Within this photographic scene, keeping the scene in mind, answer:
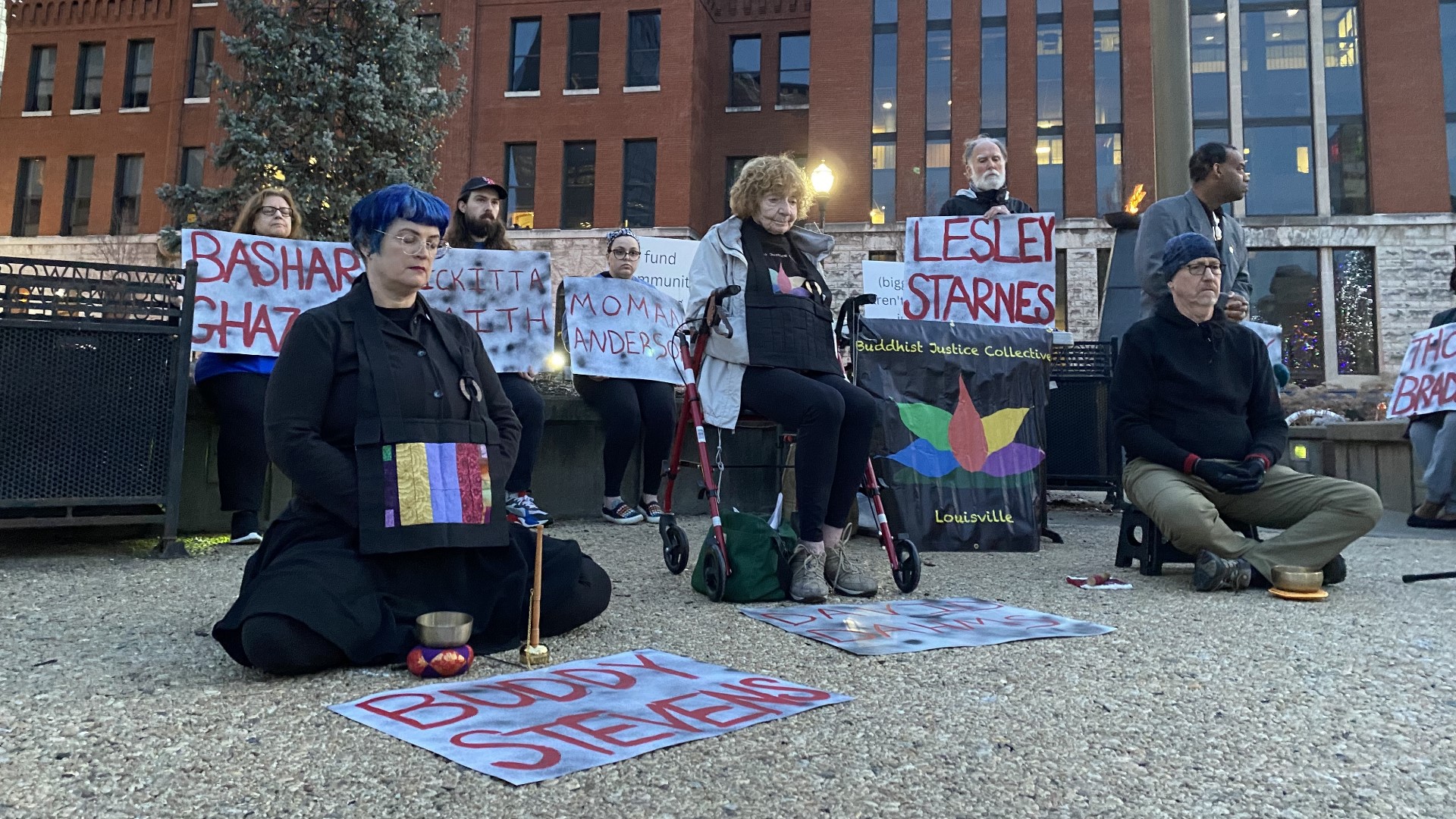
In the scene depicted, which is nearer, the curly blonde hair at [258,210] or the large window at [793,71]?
the curly blonde hair at [258,210]

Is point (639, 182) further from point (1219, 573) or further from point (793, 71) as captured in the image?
point (1219, 573)

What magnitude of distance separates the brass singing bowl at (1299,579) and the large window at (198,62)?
35.3 m

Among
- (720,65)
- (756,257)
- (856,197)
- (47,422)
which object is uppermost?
(720,65)

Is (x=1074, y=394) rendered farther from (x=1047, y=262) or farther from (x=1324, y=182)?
(x=1324, y=182)

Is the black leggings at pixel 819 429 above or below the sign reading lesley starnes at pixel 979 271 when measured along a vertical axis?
below

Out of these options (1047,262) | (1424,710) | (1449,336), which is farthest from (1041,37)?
(1424,710)

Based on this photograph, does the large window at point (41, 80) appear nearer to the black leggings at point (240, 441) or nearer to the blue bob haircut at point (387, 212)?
the black leggings at point (240, 441)

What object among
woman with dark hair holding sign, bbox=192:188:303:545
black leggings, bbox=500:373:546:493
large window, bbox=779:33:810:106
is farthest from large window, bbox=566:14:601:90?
woman with dark hair holding sign, bbox=192:188:303:545

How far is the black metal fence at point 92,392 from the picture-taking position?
478 cm

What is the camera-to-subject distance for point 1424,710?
253cm

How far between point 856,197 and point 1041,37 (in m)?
7.09

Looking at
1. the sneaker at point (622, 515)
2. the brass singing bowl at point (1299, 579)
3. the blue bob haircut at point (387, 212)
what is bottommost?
the brass singing bowl at point (1299, 579)

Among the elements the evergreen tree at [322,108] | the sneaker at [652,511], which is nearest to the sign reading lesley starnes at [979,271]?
the sneaker at [652,511]

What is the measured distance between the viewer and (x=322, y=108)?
17219mm
